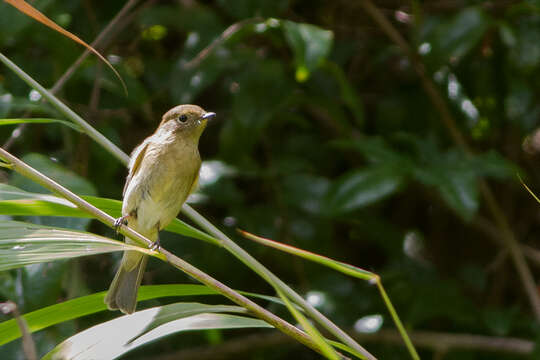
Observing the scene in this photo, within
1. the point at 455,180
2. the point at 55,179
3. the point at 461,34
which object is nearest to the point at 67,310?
the point at 55,179

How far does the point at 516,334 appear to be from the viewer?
3.52 metres

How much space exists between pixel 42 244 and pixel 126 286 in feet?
2.98

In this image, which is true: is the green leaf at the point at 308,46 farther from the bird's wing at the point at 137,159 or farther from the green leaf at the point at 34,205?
the green leaf at the point at 34,205

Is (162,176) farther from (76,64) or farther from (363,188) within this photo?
(363,188)

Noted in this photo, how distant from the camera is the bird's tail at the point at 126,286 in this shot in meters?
2.11

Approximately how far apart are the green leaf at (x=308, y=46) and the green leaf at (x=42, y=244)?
5.27 feet

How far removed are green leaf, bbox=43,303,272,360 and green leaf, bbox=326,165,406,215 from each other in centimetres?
162

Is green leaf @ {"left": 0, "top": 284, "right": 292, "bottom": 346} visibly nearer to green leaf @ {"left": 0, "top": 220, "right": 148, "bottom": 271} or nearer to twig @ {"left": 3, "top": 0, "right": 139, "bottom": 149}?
green leaf @ {"left": 0, "top": 220, "right": 148, "bottom": 271}

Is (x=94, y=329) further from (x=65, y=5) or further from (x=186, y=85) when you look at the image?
(x=65, y=5)

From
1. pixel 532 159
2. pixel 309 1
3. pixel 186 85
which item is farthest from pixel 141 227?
pixel 532 159

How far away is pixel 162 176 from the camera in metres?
2.53

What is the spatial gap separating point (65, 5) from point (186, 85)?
68cm

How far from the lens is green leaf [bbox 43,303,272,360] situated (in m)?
1.27

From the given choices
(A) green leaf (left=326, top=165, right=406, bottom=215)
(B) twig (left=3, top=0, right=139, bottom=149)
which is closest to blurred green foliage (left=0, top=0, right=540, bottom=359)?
(A) green leaf (left=326, top=165, right=406, bottom=215)
